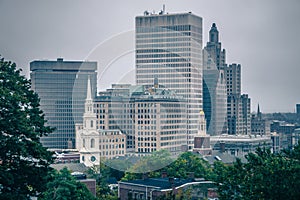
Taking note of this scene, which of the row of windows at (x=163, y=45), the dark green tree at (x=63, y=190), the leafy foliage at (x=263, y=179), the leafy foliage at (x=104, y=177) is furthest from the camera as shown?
the row of windows at (x=163, y=45)

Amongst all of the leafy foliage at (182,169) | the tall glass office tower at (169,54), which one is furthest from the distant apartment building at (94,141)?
the leafy foliage at (182,169)

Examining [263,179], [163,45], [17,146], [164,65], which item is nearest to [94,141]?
[164,65]

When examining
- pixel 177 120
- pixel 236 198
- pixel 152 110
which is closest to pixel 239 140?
pixel 177 120

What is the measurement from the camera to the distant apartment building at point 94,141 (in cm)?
13650

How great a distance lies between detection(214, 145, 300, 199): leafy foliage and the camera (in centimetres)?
4159

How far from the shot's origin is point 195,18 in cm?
18450

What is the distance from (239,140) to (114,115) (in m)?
31.4

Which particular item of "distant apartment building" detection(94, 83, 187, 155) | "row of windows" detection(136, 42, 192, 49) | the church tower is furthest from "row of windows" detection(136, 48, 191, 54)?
the church tower

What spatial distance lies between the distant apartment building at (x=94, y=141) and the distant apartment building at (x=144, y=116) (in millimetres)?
3629

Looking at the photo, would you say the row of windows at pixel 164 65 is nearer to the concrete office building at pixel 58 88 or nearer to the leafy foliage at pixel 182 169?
the concrete office building at pixel 58 88

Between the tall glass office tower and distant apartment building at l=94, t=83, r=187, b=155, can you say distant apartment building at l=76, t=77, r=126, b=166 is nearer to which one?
distant apartment building at l=94, t=83, r=187, b=155

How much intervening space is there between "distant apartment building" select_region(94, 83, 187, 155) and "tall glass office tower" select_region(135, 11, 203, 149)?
295 inches

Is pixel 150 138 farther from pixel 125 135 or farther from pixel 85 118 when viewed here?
pixel 85 118

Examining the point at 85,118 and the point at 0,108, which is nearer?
the point at 0,108
